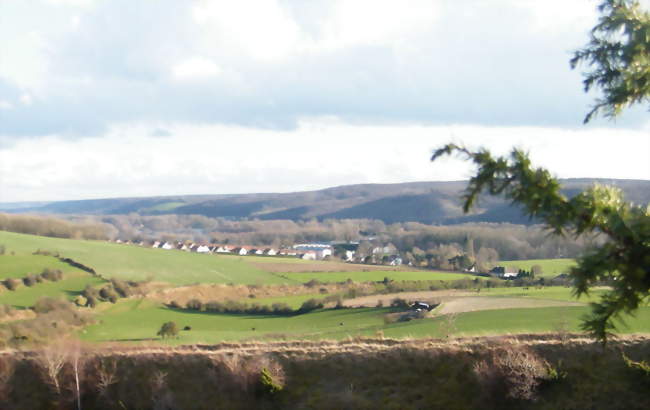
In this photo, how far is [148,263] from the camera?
6962 cm

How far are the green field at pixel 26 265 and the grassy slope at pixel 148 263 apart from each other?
8.09 feet

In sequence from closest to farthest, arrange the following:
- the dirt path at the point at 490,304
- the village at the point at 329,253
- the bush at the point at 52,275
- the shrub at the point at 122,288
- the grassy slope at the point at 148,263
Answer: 1. the dirt path at the point at 490,304
2. the shrub at the point at 122,288
3. the bush at the point at 52,275
4. the grassy slope at the point at 148,263
5. the village at the point at 329,253

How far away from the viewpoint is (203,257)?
78625 mm

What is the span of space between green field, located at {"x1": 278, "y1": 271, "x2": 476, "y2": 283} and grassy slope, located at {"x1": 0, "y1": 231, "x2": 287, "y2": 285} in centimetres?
245

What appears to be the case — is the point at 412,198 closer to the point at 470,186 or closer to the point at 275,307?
the point at 275,307

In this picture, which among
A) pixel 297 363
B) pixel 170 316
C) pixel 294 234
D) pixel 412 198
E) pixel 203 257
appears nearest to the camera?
pixel 297 363

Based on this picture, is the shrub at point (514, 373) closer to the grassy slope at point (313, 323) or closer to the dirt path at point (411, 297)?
the grassy slope at point (313, 323)

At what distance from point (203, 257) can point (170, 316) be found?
3045 cm

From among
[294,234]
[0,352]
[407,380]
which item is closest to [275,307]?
[0,352]

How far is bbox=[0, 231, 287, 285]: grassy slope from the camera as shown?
64062mm

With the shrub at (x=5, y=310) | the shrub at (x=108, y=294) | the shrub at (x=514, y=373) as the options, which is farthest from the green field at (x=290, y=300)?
the shrub at (x=514, y=373)

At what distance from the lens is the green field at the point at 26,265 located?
2247 inches

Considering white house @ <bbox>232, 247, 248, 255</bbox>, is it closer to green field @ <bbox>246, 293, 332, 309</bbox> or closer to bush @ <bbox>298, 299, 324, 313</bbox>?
green field @ <bbox>246, 293, 332, 309</bbox>

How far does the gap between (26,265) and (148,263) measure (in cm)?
1286
